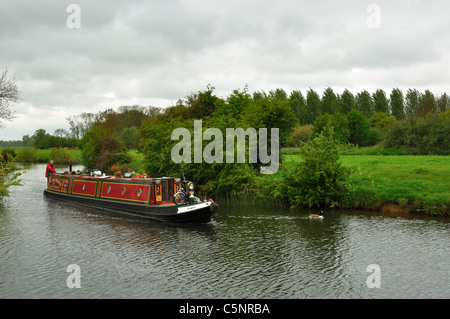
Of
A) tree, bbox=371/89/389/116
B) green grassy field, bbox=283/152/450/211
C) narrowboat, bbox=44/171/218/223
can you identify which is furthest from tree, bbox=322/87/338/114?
narrowboat, bbox=44/171/218/223

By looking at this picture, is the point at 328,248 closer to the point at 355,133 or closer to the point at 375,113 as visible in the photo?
the point at 355,133

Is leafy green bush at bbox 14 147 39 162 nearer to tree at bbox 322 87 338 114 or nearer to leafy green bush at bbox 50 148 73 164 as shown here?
leafy green bush at bbox 50 148 73 164

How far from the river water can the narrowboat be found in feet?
2.02

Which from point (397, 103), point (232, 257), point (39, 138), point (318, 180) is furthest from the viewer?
point (39, 138)

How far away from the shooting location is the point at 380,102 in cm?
6525

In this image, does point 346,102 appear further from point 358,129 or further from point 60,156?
point 60,156

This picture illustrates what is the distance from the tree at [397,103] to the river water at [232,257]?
2075 inches

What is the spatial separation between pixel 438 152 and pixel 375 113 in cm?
2941

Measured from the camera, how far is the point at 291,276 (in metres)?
10.4

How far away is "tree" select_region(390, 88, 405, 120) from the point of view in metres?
64.7

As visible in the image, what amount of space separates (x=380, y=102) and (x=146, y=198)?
56844mm

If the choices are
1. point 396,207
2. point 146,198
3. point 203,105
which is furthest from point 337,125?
point 146,198

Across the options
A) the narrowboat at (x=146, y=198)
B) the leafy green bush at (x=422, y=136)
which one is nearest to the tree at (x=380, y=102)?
the leafy green bush at (x=422, y=136)
